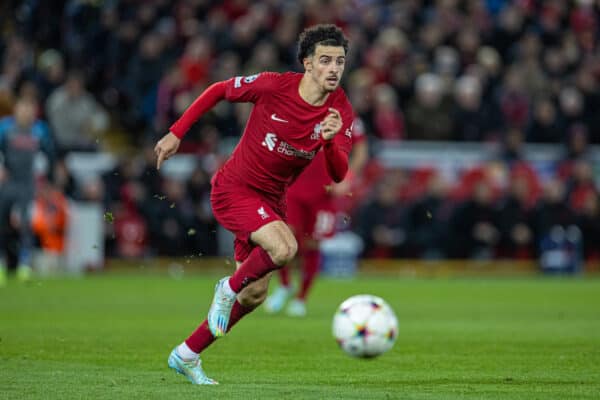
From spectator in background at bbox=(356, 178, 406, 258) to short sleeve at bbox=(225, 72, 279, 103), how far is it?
45.5ft

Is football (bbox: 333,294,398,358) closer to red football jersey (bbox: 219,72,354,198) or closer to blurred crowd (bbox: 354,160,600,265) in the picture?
red football jersey (bbox: 219,72,354,198)

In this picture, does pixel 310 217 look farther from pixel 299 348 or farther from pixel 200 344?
pixel 200 344

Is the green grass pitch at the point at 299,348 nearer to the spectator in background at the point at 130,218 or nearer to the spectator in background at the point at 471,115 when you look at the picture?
the spectator in background at the point at 130,218

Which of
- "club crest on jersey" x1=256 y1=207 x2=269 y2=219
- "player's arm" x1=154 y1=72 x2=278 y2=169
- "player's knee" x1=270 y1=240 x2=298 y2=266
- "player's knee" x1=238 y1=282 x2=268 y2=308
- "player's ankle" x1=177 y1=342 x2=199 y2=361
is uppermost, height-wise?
"player's arm" x1=154 y1=72 x2=278 y2=169

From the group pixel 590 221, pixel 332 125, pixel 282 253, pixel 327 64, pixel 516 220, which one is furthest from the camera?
pixel 590 221

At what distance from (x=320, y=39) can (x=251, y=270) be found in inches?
64.8

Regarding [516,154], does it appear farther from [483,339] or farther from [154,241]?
[483,339]

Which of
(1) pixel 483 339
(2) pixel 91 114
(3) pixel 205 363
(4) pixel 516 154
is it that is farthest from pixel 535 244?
(3) pixel 205 363

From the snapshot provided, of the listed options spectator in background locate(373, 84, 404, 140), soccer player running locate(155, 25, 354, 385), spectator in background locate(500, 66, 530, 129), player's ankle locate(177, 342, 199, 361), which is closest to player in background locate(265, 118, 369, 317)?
soccer player running locate(155, 25, 354, 385)

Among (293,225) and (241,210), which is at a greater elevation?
(241,210)

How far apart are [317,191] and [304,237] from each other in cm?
60

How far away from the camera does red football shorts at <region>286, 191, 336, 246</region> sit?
49.6 feet

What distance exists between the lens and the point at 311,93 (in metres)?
8.81

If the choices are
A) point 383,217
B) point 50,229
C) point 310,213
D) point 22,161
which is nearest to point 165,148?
point 310,213
